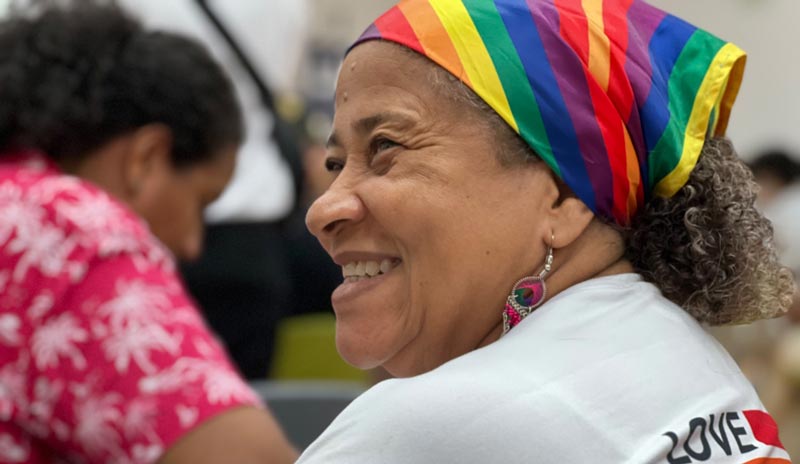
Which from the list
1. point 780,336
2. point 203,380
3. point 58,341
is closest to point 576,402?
point 203,380

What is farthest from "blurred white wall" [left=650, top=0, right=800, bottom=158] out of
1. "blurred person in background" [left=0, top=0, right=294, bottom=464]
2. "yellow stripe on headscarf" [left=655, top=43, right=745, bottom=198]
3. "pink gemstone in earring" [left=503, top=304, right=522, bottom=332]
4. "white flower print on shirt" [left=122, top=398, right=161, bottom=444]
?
"pink gemstone in earring" [left=503, top=304, right=522, bottom=332]

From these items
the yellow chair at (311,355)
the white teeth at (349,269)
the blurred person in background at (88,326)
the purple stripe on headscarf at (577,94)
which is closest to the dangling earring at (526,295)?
the purple stripe on headscarf at (577,94)

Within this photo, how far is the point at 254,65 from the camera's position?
3.57m

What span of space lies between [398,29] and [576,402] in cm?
51

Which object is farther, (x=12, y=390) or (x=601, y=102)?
(x=12, y=390)

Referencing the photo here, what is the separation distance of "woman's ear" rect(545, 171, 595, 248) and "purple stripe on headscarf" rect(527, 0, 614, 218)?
29 millimetres

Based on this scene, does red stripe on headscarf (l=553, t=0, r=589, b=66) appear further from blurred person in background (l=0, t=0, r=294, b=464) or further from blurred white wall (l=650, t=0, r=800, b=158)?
blurred white wall (l=650, t=0, r=800, b=158)

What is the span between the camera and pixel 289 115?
6434 millimetres

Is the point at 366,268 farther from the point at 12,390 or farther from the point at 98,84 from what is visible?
the point at 98,84

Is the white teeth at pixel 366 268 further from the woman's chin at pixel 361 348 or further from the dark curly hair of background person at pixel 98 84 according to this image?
the dark curly hair of background person at pixel 98 84

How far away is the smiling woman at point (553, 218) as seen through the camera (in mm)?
1353

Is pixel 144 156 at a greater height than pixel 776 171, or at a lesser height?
greater

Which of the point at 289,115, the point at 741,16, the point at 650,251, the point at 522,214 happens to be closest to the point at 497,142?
the point at 522,214

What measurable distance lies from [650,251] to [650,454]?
0.35 metres
